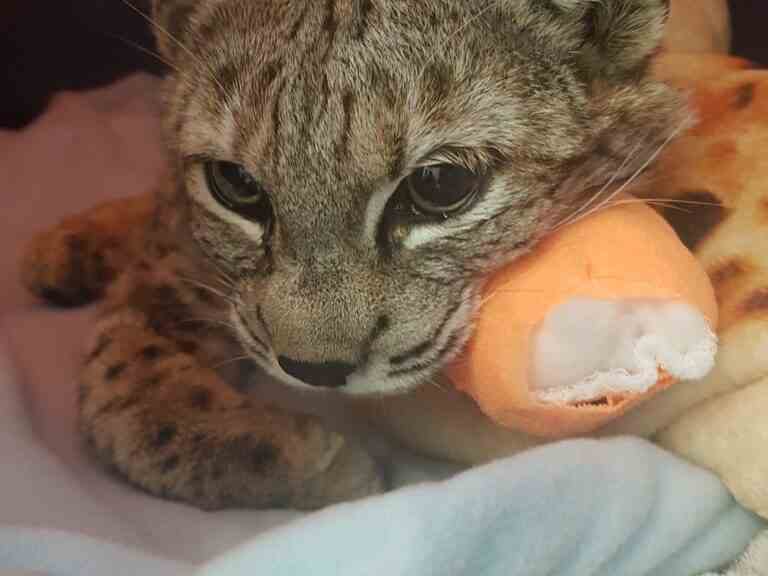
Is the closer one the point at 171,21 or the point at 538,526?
the point at 538,526

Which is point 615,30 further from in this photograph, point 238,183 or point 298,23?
point 238,183

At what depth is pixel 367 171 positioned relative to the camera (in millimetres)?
965

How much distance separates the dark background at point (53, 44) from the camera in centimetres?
219

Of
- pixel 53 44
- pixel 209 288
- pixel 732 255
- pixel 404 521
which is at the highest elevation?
pixel 732 255

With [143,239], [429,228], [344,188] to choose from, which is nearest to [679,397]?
[429,228]

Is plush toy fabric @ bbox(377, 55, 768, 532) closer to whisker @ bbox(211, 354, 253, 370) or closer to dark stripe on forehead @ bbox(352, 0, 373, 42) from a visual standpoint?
whisker @ bbox(211, 354, 253, 370)

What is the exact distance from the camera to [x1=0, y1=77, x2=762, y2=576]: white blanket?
2.80ft

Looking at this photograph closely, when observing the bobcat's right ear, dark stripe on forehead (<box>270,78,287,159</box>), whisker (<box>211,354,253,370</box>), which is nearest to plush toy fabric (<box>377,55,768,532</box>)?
whisker (<box>211,354,253,370</box>)

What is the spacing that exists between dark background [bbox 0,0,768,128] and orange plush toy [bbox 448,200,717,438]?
1.47 metres

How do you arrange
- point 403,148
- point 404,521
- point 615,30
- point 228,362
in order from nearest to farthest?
point 404,521 < point 403,148 < point 615,30 < point 228,362

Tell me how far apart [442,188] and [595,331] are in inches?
9.3

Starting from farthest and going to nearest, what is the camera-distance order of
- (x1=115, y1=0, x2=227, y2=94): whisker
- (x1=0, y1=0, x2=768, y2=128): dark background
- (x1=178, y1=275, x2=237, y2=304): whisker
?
(x1=0, y1=0, x2=768, y2=128): dark background
(x1=178, y1=275, x2=237, y2=304): whisker
(x1=115, y1=0, x2=227, y2=94): whisker

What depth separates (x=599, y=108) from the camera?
1.06m

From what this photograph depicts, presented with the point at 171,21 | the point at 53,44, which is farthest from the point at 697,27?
the point at 53,44
